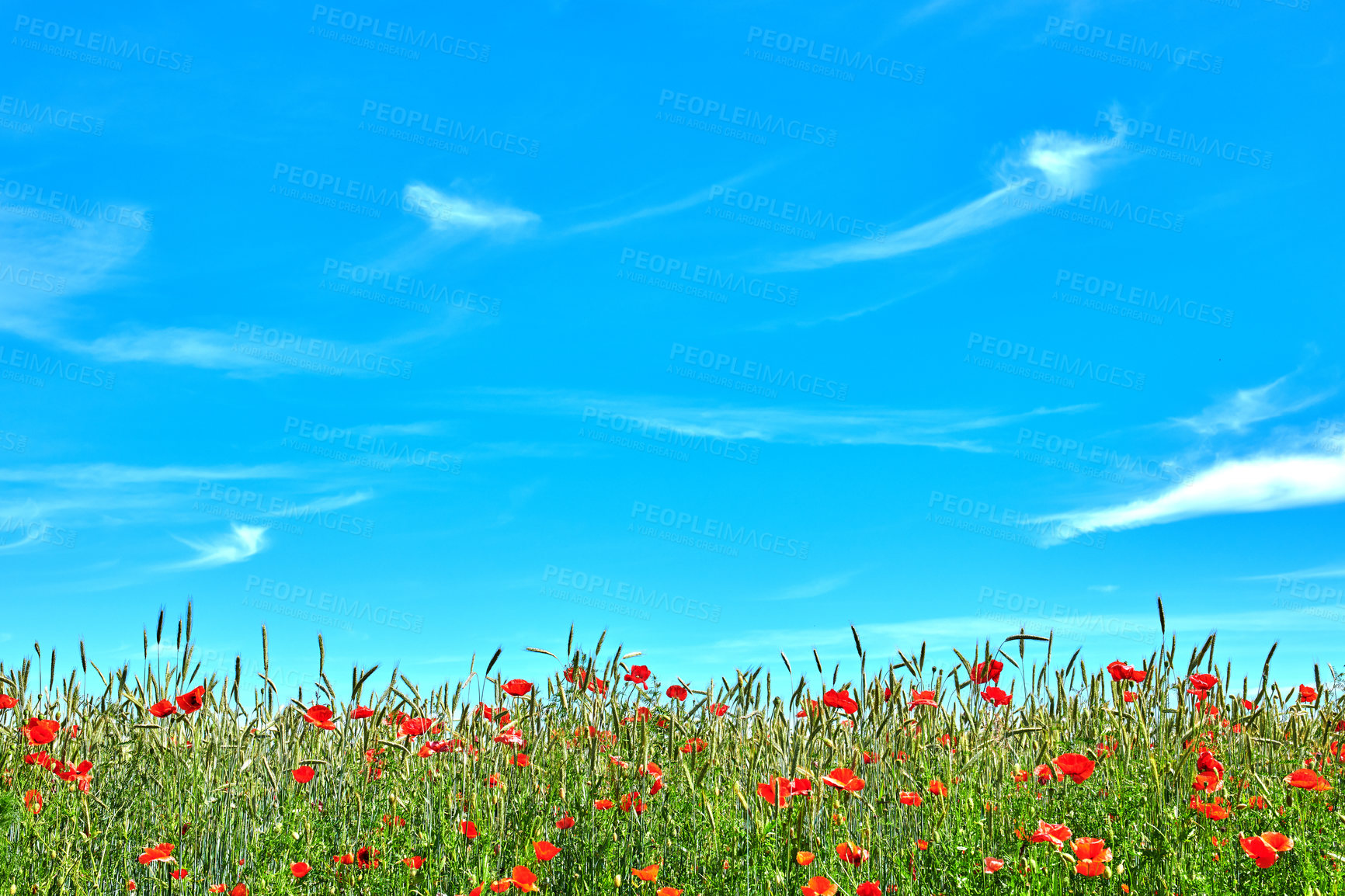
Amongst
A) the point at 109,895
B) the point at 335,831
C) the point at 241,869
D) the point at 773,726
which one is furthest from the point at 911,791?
the point at 109,895

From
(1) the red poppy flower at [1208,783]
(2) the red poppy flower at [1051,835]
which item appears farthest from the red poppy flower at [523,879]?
(1) the red poppy flower at [1208,783]

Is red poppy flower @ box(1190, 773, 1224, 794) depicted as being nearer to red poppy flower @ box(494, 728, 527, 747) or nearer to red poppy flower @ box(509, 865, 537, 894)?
red poppy flower @ box(509, 865, 537, 894)

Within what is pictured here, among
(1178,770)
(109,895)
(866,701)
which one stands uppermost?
(866,701)

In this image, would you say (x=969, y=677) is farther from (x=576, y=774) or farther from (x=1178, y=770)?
(x=576, y=774)

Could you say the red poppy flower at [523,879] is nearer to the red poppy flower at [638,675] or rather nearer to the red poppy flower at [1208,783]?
the red poppy flower at [638,675]

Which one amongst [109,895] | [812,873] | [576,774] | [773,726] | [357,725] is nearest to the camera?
[812,873]

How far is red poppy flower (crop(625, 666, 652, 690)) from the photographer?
603 centimetres

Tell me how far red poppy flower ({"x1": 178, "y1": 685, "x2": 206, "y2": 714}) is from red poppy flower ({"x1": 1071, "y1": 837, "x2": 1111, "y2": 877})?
4167 millimetres

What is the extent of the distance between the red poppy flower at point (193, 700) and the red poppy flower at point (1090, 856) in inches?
164

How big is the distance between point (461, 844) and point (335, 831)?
0.75 m

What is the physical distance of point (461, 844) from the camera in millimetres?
4805

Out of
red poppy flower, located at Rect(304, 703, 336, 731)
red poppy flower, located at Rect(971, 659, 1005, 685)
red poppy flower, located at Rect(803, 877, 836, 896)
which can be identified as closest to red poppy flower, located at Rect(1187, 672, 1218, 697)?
red poppy flower, located at Rect(971, 659, 1005, 685)

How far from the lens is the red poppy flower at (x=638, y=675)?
6.03 metres

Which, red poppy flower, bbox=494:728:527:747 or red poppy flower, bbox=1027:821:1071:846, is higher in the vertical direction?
red poppy flower, bbox=494:728:527:747
